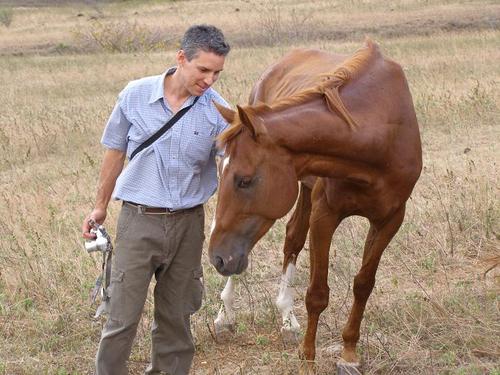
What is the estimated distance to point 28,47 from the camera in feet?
93.9

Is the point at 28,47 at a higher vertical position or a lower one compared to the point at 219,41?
lower

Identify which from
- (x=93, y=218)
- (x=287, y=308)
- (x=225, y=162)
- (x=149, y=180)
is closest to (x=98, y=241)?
(x=93, y=218)

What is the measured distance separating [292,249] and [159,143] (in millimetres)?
1857

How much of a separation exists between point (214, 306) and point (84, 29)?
2760 cm

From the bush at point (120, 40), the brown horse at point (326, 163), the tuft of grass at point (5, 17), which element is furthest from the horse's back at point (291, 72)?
the tuft of grass at point (5, 17)

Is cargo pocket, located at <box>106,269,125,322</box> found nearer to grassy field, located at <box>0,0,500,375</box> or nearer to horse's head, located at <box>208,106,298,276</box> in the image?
horse's head, located at <box>208,106,298,276</box>

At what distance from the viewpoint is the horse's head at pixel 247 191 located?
3498 mm

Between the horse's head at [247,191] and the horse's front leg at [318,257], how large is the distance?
0.76 m

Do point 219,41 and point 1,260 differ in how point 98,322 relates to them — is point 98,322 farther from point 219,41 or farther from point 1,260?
point 219,41

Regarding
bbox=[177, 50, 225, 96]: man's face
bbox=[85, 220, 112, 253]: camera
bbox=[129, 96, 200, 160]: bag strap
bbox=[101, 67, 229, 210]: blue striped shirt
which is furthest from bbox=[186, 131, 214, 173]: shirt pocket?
bbox=[85, 220, 112, 253]: camera

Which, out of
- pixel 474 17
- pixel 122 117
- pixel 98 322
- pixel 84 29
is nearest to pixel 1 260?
pixel 98 322

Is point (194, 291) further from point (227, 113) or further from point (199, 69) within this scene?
point (199, 69)

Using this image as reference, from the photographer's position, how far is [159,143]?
3.84m

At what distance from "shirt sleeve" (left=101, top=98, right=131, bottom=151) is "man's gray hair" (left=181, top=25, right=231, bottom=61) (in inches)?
18.2
